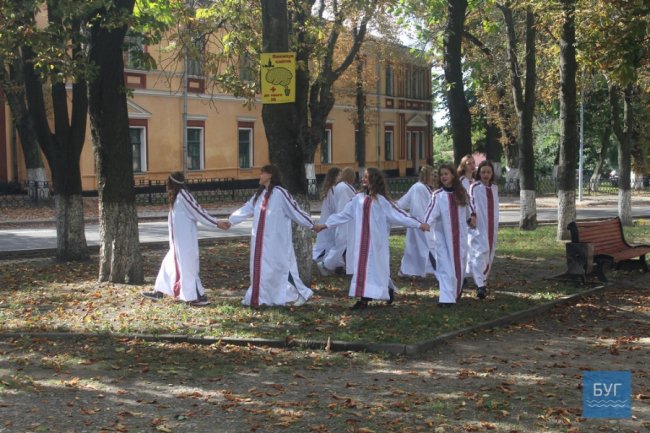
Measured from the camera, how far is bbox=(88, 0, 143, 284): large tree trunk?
1141 centimetres

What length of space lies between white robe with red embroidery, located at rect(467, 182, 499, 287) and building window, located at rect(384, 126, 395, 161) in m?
40.6

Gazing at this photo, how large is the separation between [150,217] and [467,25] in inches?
490

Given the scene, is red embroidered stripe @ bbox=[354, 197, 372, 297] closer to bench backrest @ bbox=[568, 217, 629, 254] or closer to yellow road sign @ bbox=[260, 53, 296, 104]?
yellow road sign @ bbox=[260, 53, 296, 104]

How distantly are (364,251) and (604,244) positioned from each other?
493 cm

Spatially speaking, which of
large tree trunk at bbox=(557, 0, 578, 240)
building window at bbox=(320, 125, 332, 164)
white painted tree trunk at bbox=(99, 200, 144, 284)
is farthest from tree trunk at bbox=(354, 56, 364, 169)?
white painted tree trunk at bbox=(99, 200, 144, 284)

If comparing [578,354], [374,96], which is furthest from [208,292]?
[374,96]

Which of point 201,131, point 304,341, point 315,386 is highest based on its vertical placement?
point 201,131

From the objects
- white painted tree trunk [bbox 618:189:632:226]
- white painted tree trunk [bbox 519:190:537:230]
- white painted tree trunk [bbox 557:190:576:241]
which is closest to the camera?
white painted tree trunk [bbox 557:190:576:241]

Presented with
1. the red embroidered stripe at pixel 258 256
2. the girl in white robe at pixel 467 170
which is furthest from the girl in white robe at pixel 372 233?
the girl in white robe at pixel 467 170

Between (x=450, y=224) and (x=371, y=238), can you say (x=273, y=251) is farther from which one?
(x=450, y=224)

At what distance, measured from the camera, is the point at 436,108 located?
56.8 m

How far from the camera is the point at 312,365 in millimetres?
7348

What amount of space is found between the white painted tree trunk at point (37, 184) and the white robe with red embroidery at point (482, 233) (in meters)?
22.0

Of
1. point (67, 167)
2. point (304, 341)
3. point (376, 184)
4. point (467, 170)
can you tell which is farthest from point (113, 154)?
point (467, 170)
